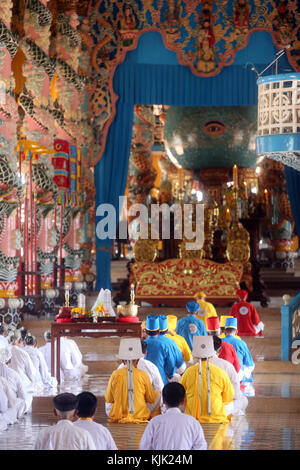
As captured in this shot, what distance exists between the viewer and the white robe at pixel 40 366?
11.3 meters

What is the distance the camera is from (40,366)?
11383mm

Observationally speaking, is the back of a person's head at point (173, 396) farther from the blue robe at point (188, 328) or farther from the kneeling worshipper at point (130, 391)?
the blue robe at point (188, 328)

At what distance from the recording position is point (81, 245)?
21.1m

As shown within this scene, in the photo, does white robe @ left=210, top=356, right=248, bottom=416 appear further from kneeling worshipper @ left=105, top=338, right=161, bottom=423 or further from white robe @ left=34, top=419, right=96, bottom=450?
white robe @ left=34, top=419, right=96, bottom=450

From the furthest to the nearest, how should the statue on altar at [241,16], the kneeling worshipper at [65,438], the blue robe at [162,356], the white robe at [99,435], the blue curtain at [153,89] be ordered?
the statue on altar at [241,16] → the blue curtain at [153,89] → the blue robe at [162,356] → the white robe at [99,435] → the kneeling worshipper at [65,438]

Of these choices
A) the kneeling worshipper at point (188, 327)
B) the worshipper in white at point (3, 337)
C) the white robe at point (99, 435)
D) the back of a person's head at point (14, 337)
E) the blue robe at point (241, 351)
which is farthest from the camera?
the kneeling worshipper at point (188, 327)

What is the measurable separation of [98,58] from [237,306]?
22.8ft

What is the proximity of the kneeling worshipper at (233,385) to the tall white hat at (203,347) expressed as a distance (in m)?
0.54

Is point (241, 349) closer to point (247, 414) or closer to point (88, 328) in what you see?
point (247, 414)

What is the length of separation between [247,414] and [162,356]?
1024 mm

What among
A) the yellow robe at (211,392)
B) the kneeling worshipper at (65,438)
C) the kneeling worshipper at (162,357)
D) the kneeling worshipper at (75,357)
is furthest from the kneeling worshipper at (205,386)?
the kneeling worshipper at (65,438)

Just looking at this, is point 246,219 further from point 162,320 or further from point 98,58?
point 162,320

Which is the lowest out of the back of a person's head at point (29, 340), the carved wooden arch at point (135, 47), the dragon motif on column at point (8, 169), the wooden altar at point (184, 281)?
the back of a person's head at point (29, 340)

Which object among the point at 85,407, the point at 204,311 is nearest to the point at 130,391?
the point at 85,407
